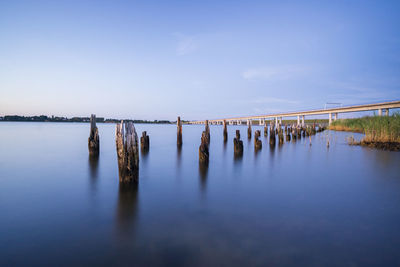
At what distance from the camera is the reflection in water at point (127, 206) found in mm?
3219

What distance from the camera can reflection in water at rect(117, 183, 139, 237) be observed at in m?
3.22

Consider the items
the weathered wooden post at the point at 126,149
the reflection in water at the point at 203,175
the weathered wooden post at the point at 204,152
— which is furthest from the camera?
the weathered wooden post at the point at 204,152

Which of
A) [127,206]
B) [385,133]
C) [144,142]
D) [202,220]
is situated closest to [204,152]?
[127,206]

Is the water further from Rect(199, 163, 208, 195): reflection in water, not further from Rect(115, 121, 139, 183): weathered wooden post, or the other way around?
Rect(115, 121, 139, 183): weathered wooden post

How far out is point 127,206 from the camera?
13.1ft

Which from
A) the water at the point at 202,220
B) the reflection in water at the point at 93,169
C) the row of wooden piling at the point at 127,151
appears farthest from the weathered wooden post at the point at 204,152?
the reflection in water at the point at 93,169

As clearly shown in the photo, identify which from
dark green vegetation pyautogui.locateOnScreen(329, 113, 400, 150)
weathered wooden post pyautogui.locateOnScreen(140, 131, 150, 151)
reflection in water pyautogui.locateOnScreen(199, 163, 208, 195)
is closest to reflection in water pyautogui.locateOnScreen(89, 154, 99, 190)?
reflection in water pyautogui.locateOnScreen(199, 163, 208, 195)

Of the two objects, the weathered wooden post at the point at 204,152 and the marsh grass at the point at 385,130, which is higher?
the marsh grass at the point at 385,130

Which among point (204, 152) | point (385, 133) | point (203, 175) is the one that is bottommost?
point (203, 175)

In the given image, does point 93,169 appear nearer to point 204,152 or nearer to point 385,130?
point 204,152

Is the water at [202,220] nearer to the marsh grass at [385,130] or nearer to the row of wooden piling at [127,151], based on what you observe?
the row of wooden piling at [127,151]

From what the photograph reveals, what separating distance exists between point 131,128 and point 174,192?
1772 mm

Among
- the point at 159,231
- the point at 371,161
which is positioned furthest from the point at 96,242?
the point at 371,161

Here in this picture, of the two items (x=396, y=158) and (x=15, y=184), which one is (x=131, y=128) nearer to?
(x=15, y=184)
